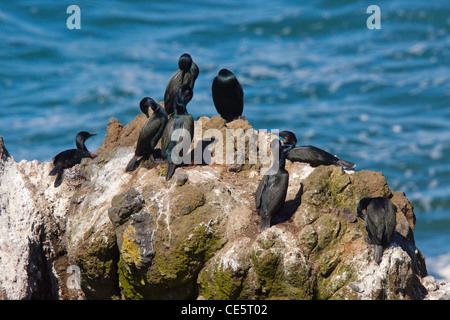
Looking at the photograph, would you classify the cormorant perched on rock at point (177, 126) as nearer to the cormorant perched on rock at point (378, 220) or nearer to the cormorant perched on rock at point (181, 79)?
the cormorant perched on rock at point (181, 79)

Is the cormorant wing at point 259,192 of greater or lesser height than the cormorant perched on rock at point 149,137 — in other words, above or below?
below

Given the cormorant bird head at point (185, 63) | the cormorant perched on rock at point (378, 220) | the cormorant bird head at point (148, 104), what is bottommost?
the cormorant perched on rock at point (378, 220)

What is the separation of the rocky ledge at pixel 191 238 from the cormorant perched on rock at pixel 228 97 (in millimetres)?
2278

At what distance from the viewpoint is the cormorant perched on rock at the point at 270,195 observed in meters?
8.80

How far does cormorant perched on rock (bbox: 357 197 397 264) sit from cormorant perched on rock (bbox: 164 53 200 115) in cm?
423

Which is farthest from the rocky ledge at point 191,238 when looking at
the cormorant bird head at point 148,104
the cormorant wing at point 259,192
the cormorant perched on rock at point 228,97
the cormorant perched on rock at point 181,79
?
the cormorant perched on rock at point 228,97

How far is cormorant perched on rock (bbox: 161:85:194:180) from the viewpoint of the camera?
9.84m

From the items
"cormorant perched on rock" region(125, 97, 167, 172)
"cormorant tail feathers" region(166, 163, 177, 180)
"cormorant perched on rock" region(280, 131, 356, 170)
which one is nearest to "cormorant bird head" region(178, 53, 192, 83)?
"cormorant perched on rock" region(125, 97, 167, 172)

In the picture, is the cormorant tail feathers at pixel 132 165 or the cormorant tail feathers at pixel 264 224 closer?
the cormorant tail feathers at pixel 264 224

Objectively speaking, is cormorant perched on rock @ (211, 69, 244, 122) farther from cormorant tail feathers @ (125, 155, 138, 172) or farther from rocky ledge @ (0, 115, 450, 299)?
cormorant tail feathers @ (125, 155, 138, 172)

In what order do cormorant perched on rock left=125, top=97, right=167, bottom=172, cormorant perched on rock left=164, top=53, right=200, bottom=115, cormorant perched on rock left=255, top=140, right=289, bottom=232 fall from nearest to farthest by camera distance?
cormorant perched on rock left=255, top=140, right=289, bottom=232 → cormorant perched on rock left=125, top=97, right=167, bottom=172 → cormorant perched on rock left=164, top=53, right=200, bottom=115

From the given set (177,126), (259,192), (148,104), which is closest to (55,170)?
(148,104)
